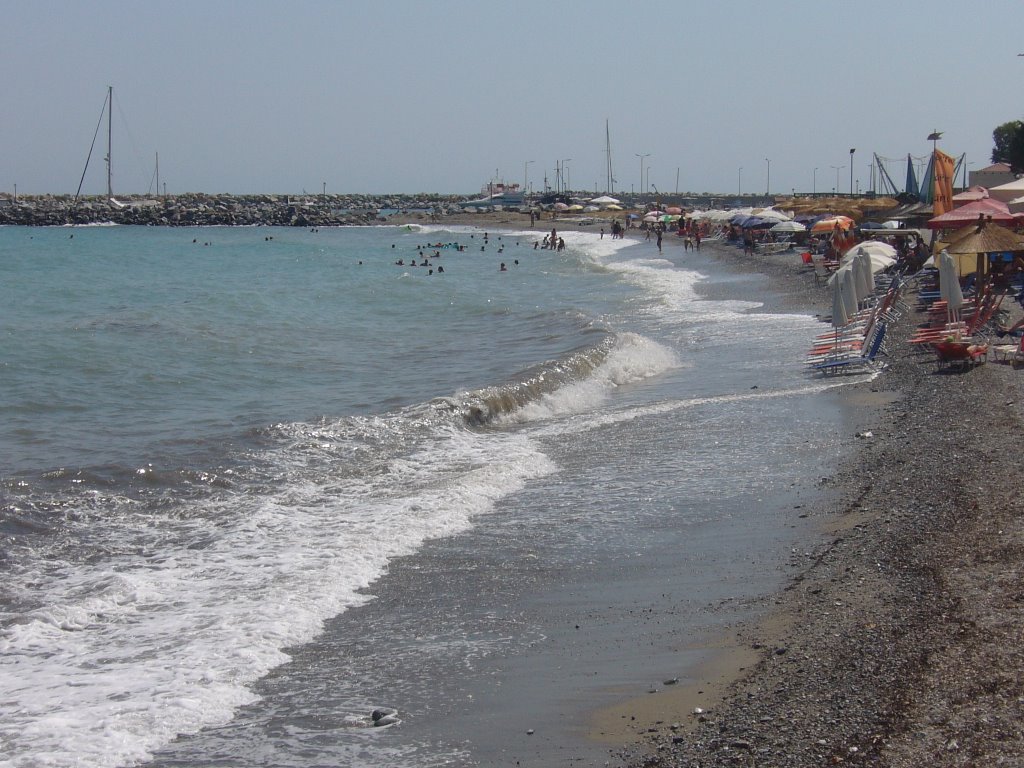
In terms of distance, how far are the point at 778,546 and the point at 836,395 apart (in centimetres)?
678

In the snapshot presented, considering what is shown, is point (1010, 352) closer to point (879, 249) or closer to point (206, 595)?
point (879, 249)

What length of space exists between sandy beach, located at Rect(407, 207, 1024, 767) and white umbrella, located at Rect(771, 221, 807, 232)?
37845 millimetres

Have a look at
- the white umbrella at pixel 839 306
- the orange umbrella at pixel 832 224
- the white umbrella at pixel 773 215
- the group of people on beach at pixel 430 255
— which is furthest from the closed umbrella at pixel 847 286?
the white umbrella at pixel 773 215

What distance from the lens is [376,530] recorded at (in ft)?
31.1

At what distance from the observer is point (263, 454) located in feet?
41.1

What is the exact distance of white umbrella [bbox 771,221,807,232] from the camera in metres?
46.9

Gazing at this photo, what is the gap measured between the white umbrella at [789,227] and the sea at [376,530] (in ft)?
81.2

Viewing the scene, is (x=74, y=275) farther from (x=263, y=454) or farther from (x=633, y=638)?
(x=633, y=638)

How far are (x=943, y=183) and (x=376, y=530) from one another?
78.8 ft

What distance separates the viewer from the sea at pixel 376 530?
6.02m

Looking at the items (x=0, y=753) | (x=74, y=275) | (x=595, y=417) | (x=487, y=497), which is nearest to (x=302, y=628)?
(x=0, y=753)

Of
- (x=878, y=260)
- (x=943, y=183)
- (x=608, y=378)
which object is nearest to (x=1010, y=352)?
(x=608, y=378)

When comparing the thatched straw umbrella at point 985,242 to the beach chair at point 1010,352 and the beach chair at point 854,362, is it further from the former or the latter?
the beach chair at point 854,362

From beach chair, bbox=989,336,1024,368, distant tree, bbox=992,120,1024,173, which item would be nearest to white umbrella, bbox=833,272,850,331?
beach chair, bbox=989,336,1024,368
